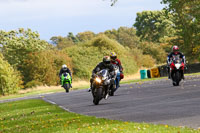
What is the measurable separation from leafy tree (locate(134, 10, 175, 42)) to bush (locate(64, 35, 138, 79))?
26.7 m

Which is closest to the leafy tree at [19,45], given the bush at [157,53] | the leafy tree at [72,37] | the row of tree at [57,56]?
the row of tree at [57,56]

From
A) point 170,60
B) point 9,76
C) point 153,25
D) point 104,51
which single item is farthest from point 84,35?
point 170,60

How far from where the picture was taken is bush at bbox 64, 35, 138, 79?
223 ft

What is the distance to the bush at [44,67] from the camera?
6338 centimetres

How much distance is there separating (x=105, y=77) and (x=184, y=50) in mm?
36946

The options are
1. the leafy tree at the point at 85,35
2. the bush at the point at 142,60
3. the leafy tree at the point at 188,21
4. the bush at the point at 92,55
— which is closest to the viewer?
the leafy tree at the point at 188,21

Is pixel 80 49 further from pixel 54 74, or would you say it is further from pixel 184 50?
pixel 184 50

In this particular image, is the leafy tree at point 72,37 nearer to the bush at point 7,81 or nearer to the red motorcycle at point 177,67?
the bush at point 7,81

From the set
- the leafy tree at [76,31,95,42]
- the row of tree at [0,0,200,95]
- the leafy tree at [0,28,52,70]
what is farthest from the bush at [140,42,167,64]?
the leafy tree at [76,31,95,42]

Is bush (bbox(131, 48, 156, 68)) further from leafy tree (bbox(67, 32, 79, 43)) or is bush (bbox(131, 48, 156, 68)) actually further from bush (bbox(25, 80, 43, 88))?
leafy tree (bbox(67, 32, 79, 43))

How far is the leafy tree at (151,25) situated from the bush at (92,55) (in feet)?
87.5

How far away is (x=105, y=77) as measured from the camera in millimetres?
20891

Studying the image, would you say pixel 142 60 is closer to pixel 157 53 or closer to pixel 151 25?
pixel 157 53

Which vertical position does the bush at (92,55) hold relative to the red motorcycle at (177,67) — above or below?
above
